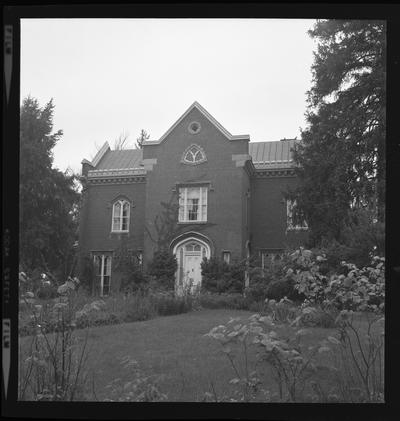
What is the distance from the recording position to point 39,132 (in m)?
2.97

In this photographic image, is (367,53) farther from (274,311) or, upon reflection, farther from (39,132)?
(39,132)

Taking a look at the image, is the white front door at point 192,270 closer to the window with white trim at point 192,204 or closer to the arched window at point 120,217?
the window with white trim at point 192,204

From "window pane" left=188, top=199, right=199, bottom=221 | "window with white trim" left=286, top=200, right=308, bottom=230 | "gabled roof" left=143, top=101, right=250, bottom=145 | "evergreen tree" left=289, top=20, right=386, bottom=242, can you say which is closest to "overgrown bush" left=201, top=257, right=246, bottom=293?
"window pane" left=188, top=199, right=199, bottom=221

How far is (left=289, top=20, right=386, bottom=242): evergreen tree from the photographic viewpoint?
118 inches

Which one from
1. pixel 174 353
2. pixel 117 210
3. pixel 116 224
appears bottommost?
pixel 174 353

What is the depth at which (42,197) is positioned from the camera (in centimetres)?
302

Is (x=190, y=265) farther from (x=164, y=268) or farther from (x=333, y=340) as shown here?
(x=333, y=340)

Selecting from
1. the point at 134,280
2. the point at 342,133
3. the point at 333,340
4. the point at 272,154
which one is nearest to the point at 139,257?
the point at 134,280

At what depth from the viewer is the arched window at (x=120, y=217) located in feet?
12.6

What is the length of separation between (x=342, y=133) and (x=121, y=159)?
1997mm

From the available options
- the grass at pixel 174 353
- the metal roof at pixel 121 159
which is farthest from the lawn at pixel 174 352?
the metal roof at pixel 121 159

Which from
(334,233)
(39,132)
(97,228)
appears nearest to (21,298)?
(97,228)

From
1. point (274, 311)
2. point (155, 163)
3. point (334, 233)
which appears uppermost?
point (155, 163)

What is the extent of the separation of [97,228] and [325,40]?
2.13 meters
